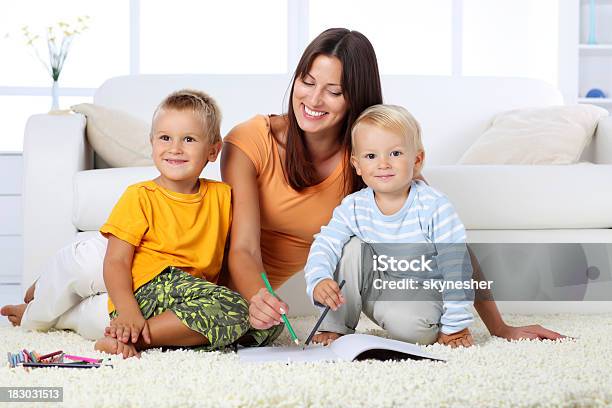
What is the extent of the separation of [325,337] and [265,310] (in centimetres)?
24

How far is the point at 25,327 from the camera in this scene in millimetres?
1892

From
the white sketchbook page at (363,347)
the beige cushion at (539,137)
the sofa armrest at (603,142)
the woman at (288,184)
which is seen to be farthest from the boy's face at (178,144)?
the sofa armrest at (603,142)

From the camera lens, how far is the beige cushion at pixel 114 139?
2354 millimetres

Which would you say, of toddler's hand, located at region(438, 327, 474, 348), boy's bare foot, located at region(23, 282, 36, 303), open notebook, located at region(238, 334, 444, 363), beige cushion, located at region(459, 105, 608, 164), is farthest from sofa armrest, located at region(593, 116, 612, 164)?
boy's bare foot, located at region(23, 282, 36, 303)

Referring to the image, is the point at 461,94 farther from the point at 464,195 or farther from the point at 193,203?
the point at 193,203

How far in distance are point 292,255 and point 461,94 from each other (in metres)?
1.32

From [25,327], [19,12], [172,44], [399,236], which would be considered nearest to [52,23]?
[19,12]

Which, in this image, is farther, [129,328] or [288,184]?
[288,184]

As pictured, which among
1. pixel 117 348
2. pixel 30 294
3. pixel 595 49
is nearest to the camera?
pixel 117 348

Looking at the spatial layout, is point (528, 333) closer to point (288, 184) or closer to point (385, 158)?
point (385, 158)

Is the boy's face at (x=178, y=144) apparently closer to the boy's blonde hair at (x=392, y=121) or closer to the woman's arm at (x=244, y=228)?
the woman's arm at (x=244, y=228)

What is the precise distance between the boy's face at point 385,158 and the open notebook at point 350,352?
0.34 metres

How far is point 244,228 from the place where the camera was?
1.69 metres

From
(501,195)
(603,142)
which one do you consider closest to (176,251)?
(501,195)
